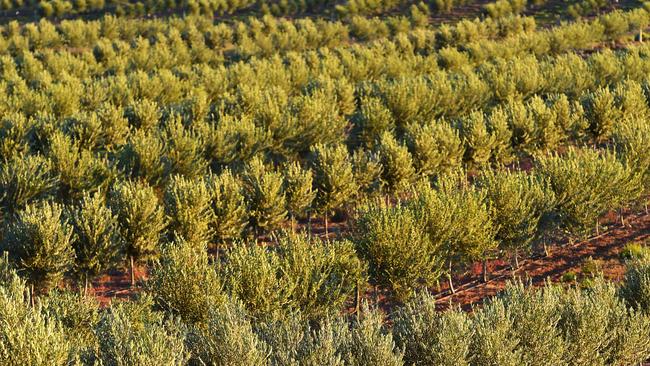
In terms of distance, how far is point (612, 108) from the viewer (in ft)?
144

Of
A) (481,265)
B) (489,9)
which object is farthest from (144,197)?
(489,9)

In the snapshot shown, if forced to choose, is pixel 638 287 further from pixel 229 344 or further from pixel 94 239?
pixel 94 239

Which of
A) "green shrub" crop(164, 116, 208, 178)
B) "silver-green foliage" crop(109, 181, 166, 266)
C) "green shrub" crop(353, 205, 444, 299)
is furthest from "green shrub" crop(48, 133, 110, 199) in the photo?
"green shrub" crop(353, 205, 444, 299)

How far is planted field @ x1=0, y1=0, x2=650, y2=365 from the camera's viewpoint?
704 inches

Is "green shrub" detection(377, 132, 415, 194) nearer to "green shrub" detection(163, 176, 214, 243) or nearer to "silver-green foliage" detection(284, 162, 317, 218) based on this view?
"silver-green foliage" detection(284, 162, 317, 218)

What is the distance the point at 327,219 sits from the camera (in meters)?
37.6

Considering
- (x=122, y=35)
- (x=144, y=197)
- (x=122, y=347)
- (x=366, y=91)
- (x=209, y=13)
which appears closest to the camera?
(x=122, y=347)

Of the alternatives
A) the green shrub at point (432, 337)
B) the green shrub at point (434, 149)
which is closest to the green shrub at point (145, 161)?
the green shrub at point (434, 149)

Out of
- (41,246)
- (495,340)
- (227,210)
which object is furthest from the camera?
(227,210)

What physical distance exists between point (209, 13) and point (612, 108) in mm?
83723

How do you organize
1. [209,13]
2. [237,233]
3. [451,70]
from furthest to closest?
[209,13] < [451,70] < [237,233]

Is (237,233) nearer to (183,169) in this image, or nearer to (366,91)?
(183,169)

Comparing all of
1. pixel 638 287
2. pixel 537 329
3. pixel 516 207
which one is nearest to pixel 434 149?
pixel 516 207

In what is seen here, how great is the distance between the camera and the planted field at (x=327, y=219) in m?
17.9
